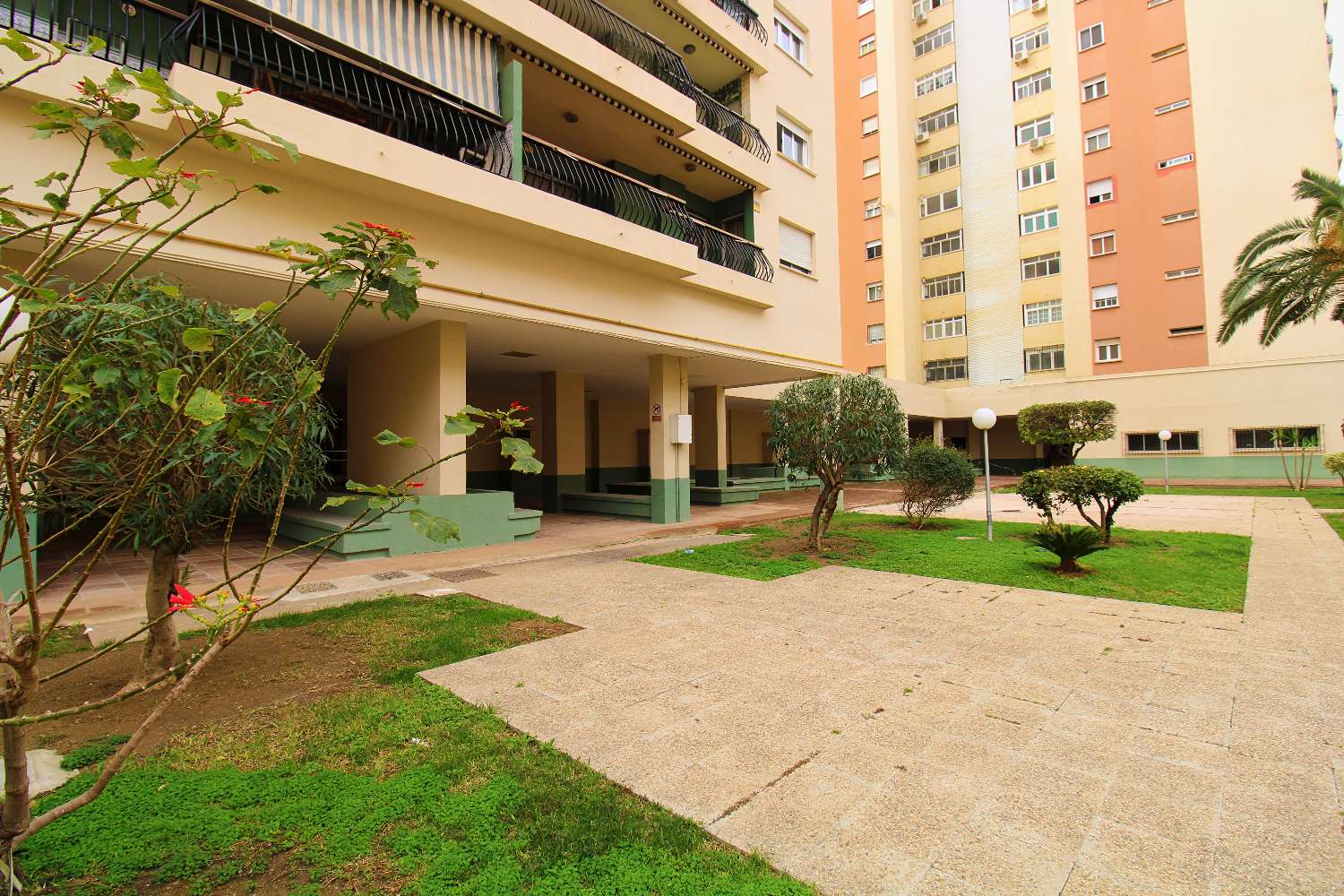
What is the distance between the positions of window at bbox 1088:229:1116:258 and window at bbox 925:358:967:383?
6829 mm

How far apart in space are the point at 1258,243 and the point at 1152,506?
721cm

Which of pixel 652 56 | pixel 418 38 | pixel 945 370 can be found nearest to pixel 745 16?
pixel 652 56

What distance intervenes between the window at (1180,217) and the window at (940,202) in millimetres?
8748

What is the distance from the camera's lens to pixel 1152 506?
15281 mm

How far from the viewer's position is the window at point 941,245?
30809mm

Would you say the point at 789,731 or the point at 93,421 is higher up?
the point at 93,421

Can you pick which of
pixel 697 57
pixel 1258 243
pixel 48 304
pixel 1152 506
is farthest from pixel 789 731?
pixel 1258 243

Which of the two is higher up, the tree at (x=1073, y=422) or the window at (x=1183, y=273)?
the window at (x=1183, y=273)

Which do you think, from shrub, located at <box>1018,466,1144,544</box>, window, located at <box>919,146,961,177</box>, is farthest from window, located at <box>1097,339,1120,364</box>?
shrub, located at <box>1018,466,1144,544</box>

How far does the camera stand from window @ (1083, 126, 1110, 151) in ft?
86.0

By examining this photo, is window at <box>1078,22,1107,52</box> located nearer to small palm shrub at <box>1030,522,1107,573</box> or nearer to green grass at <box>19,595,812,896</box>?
small palm shrub at <box>1030,522,1107,573</box>

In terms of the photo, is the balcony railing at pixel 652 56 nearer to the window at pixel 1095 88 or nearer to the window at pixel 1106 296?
the window at pixel 1106 296

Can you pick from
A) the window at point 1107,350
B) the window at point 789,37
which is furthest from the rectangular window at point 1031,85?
the window at point 789,37

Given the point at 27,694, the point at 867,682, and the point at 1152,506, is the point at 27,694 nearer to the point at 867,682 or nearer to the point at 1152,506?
the point at 867,682
